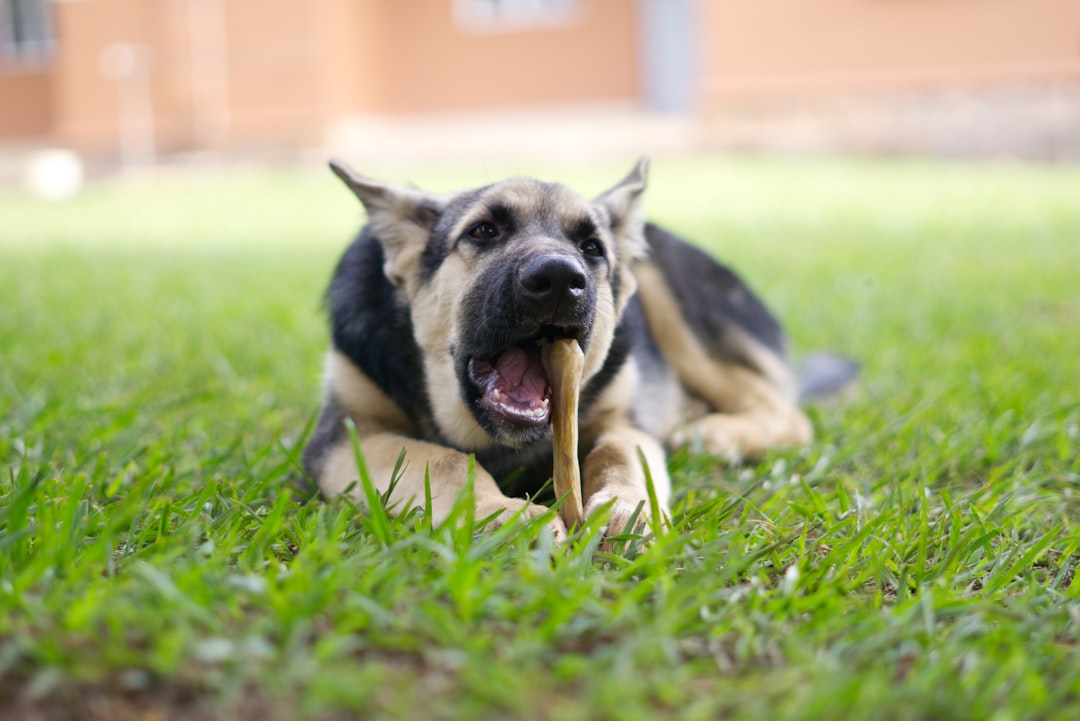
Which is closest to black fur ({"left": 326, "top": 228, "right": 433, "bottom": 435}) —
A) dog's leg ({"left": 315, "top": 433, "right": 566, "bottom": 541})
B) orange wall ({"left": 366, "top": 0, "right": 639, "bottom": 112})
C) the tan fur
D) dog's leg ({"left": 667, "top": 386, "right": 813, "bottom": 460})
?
dog's leg ({"left": 315, "top": 433, "right": 566, "bottom": 541})

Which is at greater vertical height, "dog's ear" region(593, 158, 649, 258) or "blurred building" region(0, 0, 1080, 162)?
"blurred building" region(0, 0, 1080, 162)

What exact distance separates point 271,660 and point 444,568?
1.57ft

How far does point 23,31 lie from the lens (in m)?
24.9

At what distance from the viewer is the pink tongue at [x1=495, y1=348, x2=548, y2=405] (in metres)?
3.07

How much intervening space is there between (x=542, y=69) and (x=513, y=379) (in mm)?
21201

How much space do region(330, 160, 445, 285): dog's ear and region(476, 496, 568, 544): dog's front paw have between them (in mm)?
1020

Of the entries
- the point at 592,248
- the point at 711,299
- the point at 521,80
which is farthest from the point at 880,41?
the point at 592,248

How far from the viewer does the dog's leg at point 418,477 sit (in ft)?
9.00

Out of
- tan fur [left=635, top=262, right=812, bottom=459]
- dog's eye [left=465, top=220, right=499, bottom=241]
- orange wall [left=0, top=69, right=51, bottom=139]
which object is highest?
orange wall [left=0, top=69, right=51, bottom=139]

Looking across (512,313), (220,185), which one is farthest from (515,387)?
(220,185)

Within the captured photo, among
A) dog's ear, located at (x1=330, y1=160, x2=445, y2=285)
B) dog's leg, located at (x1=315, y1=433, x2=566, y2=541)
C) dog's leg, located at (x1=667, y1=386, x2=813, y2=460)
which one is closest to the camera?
dog's leg, located at (x1=315, y1=433, x2=566, y2=541)

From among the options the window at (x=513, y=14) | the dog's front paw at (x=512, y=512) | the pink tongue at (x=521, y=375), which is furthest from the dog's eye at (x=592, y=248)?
the window at (x=513, y=14)

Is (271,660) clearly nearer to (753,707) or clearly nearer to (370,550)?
(370,550)

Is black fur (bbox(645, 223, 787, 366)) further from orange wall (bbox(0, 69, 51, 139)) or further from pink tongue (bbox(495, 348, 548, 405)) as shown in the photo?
orange wall (bbox(0, 69, 51, 139))
